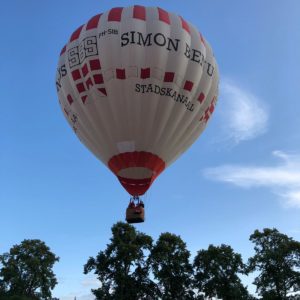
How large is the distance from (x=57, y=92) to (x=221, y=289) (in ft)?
84.0

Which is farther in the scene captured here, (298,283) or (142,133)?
(298,283)

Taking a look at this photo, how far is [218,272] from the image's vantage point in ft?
128

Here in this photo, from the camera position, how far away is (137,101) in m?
17.8

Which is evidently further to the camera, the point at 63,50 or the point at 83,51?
the point at 63,50

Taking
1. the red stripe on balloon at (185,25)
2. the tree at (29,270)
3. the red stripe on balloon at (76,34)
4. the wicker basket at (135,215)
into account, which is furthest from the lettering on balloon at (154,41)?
the tree at (29,270)

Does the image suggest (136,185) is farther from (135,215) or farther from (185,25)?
(185,25)

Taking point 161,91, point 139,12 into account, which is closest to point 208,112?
point 161,91

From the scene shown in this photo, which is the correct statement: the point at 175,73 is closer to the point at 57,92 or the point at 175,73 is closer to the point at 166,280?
the point at 57,92

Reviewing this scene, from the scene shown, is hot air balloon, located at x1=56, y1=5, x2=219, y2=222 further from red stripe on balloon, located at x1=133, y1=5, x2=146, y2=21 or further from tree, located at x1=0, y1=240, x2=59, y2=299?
tree, located at x1=0, y1=240, x2=59, y2=299

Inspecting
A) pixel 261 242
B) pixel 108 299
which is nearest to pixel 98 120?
pixel 108 299

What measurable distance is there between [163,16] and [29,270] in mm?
34643

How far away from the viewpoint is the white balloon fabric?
1770cm

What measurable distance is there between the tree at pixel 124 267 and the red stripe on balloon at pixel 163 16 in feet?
86.1

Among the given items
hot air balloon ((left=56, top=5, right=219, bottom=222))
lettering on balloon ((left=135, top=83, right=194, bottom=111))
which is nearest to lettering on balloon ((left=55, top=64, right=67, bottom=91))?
hot air balloon ((left=56, top=5, right=219, bottom=222))
